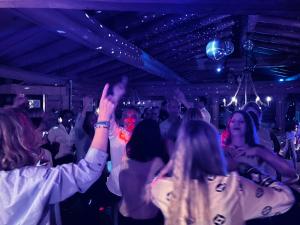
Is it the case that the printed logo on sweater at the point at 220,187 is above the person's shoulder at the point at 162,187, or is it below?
above

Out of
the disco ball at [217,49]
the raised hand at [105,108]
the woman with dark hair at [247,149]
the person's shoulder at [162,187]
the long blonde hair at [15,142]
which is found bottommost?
the person's shoulder at [162,187]

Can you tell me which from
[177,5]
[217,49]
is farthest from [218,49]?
[177,5]

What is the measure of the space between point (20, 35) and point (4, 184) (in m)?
3.04

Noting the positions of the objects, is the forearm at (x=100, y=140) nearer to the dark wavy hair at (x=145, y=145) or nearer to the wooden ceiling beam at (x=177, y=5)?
the dark wavy hair at (x=145, y=145)

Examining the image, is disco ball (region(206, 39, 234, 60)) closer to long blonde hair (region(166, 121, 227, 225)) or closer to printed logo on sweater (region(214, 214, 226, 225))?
long blonde hair (region(166, 121, 227, 225))

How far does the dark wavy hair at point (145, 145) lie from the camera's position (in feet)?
8.13

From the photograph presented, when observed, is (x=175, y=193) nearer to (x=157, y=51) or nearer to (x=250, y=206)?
(x=250, y=206)

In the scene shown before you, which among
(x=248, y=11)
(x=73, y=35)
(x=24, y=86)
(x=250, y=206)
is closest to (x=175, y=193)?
(x=250, y=206)

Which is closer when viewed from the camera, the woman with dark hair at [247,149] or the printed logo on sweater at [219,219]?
the printed logo on sweater at [219,219]

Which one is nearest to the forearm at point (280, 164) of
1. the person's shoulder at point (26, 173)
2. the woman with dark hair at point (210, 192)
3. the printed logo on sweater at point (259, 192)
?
the woman with dark hair at point (210, 192)

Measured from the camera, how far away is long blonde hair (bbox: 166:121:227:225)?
156 centimetres

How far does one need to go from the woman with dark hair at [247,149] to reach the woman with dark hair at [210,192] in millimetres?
434

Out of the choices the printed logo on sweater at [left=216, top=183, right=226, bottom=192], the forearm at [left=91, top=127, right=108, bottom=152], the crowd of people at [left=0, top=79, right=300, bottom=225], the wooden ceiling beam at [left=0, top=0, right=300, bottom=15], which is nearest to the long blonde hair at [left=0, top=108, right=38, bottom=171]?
the crowd of people at [left=0, top=79, right=300, bottom=225]

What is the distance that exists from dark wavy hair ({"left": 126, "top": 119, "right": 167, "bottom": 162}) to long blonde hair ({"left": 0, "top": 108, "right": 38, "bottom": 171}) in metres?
1.13
